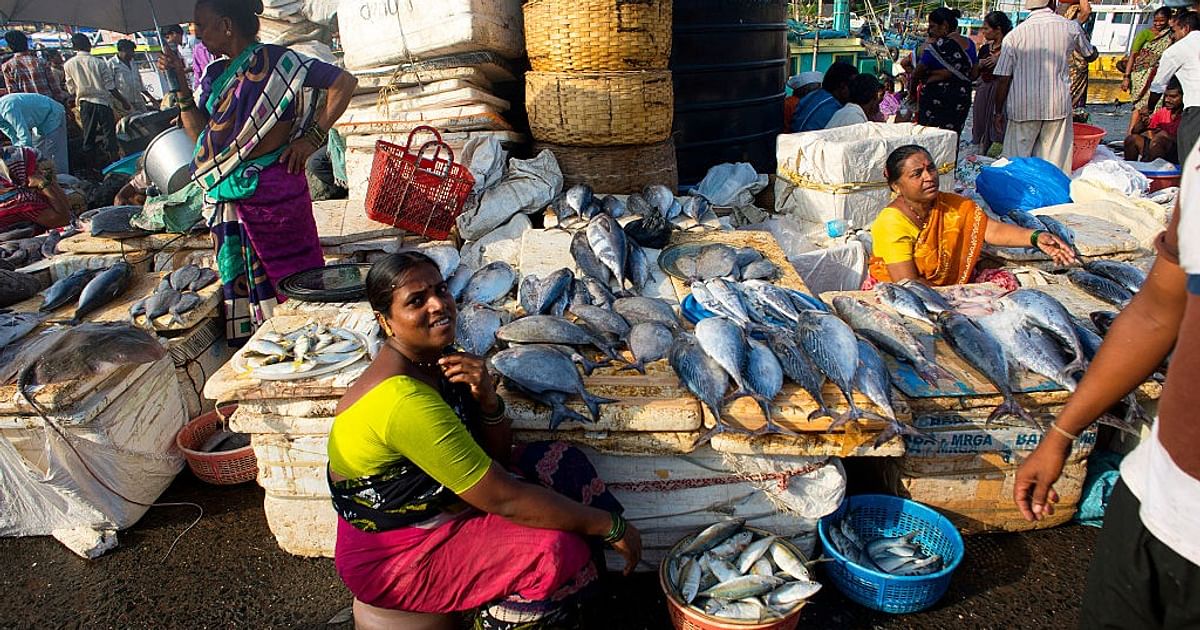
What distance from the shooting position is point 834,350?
283 centimetres

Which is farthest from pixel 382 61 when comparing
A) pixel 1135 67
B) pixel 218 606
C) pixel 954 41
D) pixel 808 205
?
pixel 1135 67

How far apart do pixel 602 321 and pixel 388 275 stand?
A: 4.26ft

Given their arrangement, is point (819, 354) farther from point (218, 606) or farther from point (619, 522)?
point (218, 606)

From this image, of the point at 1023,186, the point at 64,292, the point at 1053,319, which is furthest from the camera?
the point at 1023,186

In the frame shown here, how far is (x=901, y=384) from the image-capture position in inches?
115

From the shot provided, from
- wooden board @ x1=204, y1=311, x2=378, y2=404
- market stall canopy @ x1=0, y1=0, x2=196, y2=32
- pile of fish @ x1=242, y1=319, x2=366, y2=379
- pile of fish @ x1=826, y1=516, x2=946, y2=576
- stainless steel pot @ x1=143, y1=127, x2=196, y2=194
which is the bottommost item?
pile of fish @ x1=826, y1=516, x2=946, y2=576

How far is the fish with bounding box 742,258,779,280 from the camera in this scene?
152 inches

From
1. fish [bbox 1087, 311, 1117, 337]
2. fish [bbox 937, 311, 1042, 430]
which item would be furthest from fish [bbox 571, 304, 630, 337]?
fish [bbox 1087, 311, 1117, 337]

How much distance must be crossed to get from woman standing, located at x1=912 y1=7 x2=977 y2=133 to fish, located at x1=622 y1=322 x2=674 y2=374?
6.79m

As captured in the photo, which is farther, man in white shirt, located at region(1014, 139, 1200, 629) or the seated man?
the seated man

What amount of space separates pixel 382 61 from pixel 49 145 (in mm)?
6942

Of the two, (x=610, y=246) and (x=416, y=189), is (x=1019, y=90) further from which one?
(x=416, y=189)

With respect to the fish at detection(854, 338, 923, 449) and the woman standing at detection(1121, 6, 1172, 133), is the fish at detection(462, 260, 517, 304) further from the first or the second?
the woman standing at detection(1121, 6, 1172, 133)

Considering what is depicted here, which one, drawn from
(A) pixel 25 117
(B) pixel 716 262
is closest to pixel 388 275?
(B) pixel 716 262
